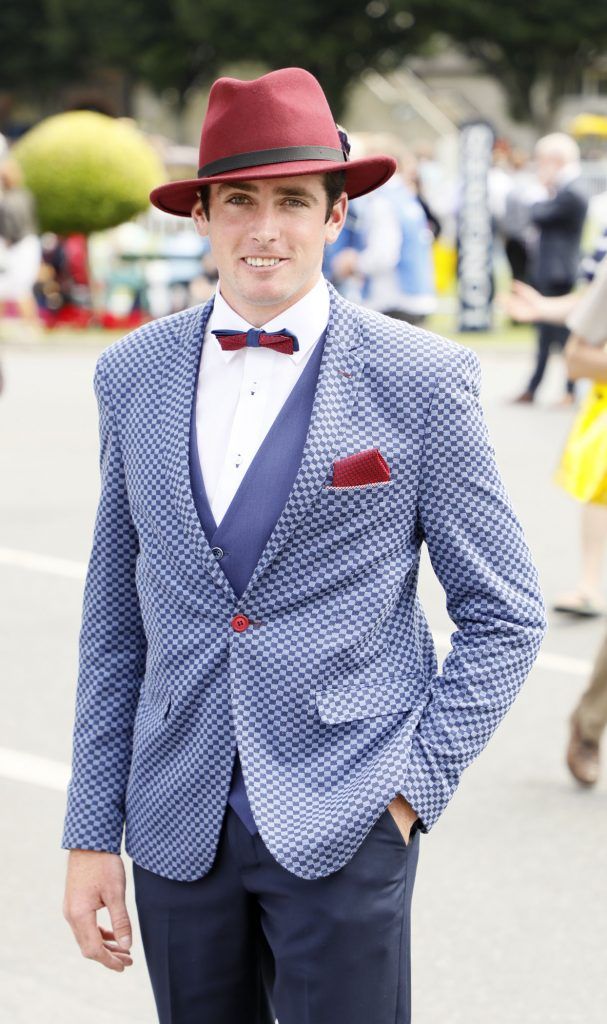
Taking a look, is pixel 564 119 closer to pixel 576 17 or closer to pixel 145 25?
pixel 576 17

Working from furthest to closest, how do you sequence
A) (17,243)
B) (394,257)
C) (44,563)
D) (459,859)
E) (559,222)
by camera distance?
(17,243)
(559,222)
(394,257)
(44,563)
(459,859)

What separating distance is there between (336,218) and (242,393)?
32 centimetres

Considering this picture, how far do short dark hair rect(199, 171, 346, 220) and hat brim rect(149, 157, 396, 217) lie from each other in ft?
0.04

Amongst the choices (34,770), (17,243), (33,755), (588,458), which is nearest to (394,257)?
(17,243)

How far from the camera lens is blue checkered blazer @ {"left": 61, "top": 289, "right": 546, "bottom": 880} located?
7.70ft

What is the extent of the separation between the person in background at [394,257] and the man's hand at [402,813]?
11529mm

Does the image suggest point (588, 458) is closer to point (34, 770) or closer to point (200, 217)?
point (34, 770)

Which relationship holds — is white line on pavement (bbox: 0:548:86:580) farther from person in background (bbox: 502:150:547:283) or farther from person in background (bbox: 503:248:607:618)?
person in background (bbox: 502:150:547:283)

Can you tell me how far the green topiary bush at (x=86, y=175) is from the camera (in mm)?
20297

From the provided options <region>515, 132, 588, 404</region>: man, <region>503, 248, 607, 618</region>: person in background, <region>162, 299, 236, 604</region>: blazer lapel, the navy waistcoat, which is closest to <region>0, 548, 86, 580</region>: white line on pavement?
<region>503, 248, 607, 618</region>: person in background

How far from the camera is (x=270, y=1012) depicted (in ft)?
8.39

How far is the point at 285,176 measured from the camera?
7.77ft

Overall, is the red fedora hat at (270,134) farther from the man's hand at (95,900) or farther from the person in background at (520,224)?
the person in background at (520,224)

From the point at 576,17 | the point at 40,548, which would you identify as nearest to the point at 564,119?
the point at 576,17
